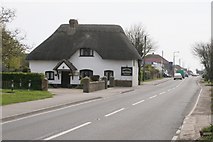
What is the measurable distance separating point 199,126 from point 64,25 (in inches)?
1967

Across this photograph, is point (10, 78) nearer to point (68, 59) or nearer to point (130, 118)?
point (68, 59)

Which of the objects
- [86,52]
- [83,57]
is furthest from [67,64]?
[86,52]

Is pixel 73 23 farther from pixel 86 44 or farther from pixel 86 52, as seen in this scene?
pixel 86 52

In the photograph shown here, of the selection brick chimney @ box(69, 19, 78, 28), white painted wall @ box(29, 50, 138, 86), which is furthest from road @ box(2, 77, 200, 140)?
brick chimney @ box(69, 19, 78, 28)

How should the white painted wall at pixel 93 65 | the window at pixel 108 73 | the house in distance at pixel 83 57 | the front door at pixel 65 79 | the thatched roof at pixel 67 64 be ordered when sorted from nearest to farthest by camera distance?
the thatched roof at pixel 67 64 → the house in distance at pixel 83 57 → the front door at pixel 65 79 → the white painted wall at pixel 93 65 → the window at pixel 108 73

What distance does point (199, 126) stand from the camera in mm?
14750

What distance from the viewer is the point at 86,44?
5788cm

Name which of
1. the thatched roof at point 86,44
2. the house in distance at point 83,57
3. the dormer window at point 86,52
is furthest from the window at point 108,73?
the dormer window at point 86,52

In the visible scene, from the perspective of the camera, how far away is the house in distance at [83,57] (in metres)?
57.8

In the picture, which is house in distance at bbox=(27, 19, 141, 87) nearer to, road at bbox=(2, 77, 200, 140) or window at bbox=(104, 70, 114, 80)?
window at bbox=(104, 70, 114, 80)

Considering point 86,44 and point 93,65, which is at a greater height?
point 86,44

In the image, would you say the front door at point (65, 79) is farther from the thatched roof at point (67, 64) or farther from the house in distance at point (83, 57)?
Result: the thatched roof at point (67, 64)

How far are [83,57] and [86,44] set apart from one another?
1861 millimetres

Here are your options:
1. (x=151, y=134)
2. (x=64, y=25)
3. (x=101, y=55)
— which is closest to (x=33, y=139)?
(x=151, y=134)
